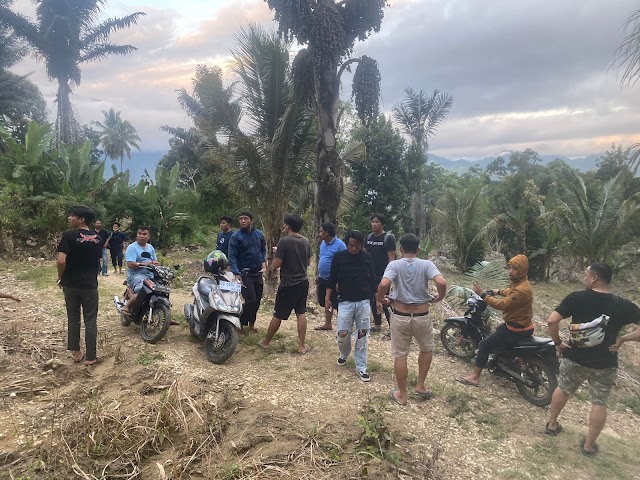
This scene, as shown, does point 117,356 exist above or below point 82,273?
below

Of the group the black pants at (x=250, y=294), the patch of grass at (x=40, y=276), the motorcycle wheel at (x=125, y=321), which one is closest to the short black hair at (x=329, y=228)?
the black pants at (x=250, y=294)

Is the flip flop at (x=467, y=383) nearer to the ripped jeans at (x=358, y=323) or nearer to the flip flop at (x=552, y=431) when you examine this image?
the flip flop at (x=552, y=431)

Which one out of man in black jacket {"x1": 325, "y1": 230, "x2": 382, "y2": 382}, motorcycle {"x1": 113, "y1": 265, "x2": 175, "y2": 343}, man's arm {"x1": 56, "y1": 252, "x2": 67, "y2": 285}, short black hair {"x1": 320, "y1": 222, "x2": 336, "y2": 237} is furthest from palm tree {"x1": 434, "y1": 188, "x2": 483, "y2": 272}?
man's arm {"x1": 56, "y1": 252, "x2": 67, "y2": 285}

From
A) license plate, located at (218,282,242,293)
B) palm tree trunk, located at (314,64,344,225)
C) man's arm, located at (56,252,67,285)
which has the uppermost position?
palm tree trunk, located at (314,64,344,225)

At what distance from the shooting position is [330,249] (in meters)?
5.83

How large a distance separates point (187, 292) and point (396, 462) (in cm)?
705

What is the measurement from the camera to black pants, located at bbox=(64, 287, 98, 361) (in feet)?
14.8

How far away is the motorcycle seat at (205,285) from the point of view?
5070 mm

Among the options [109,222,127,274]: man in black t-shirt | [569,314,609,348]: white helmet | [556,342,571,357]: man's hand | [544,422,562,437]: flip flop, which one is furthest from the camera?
[109,222,127,274]: man in black t-shirt

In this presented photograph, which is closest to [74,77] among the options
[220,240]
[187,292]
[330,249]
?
[187,292]

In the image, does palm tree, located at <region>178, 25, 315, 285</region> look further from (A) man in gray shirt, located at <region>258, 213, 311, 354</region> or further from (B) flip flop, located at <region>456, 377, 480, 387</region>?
(B) flip flop, located at <region>456, 377, 480, 387</region>

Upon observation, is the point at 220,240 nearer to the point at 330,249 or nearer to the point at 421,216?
the point at 330,249

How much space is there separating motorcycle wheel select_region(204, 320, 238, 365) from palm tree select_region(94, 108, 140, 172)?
64.8m

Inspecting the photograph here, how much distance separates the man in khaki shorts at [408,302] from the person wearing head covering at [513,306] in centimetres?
74
